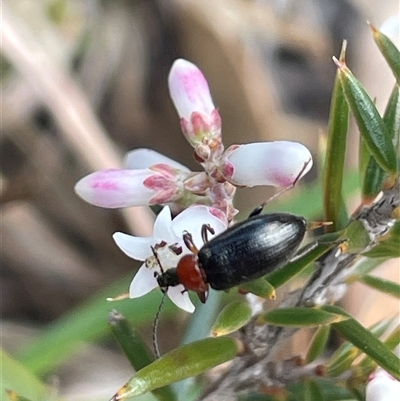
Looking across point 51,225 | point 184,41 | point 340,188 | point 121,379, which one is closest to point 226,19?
point 184,41

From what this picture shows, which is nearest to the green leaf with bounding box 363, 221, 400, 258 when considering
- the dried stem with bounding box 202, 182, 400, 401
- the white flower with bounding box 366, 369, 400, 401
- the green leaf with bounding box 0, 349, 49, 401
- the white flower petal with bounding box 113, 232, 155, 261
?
the dried stem with bounding box 202, 182, 400, 401

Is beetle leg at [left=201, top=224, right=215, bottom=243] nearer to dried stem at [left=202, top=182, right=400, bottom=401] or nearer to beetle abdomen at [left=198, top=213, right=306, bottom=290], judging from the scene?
beetle abdomen at [left=198, top=213, right=306, bottom=290]

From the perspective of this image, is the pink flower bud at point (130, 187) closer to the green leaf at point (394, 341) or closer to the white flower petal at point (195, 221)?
the white flower petal at point (195, 221)

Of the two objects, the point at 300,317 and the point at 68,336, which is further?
the point at 68,336

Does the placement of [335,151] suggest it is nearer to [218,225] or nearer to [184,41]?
[218,225]

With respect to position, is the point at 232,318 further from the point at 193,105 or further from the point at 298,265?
the point at 193,105

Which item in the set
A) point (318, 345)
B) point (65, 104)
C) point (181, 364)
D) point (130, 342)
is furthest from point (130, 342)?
point (65, 104)

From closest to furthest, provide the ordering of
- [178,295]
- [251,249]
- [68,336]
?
[251,249] < [178,295] < [68,336]
